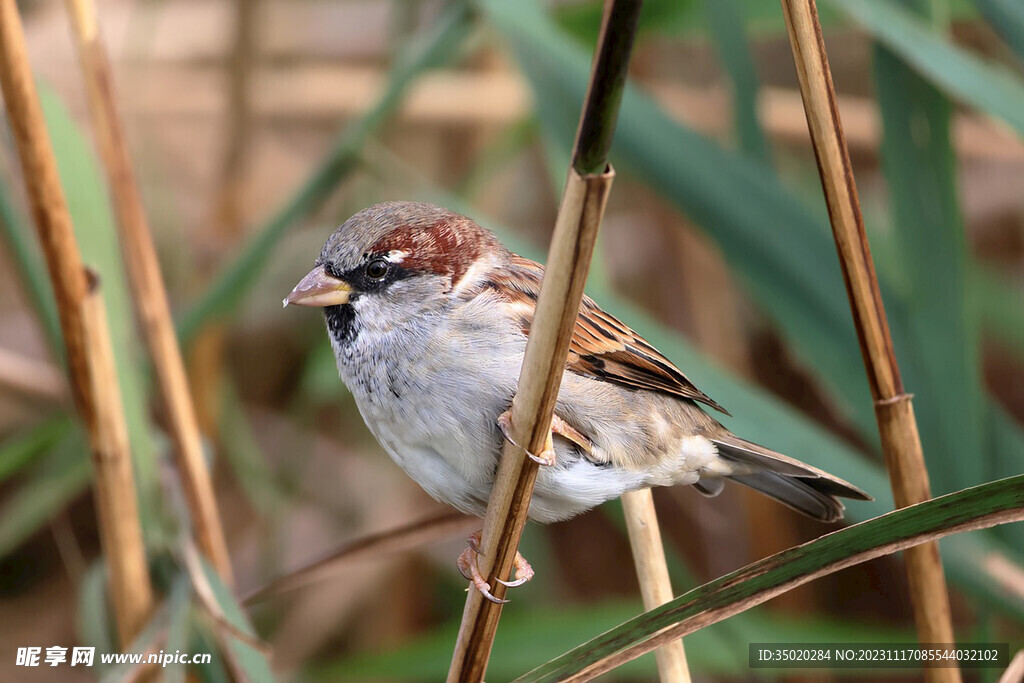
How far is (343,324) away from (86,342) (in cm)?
47

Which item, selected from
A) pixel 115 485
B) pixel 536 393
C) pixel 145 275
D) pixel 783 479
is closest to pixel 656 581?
pixel 783 479

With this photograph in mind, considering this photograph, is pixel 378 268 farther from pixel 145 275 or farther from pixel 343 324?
pixel 145 275

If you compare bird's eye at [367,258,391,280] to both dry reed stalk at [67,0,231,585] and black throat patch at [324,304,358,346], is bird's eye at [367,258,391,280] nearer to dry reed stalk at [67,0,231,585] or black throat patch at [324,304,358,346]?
black throat patch at [324,304,358,346]

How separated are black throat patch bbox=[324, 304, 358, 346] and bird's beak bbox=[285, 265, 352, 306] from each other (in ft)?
0.07

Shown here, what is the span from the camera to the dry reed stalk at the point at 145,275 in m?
1.60

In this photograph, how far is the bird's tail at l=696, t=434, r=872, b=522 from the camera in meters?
1.38

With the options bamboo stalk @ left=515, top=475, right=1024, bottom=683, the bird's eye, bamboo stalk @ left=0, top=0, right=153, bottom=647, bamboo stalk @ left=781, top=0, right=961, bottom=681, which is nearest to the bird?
the bird's eye

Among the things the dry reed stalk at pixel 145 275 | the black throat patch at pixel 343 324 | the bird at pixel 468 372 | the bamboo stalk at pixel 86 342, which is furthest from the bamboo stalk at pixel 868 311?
the dry reed stalk at pixel 145 275

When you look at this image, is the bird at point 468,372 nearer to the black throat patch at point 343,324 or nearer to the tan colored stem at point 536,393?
the black throat patch at point 343,324

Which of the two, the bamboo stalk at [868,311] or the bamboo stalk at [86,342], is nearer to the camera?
the bamboo stalk at [868,311]

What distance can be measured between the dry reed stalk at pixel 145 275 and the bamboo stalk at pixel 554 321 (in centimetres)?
88

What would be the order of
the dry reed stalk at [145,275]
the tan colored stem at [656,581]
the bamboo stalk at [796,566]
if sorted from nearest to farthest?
the bamboo stalk at [796,566] < the tan colored stem at [656,581] < the dry reed stalk at [145,275]

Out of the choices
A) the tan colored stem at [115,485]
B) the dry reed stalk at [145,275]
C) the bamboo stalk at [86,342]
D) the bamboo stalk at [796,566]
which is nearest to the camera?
the bamboo stalk at [796,566]

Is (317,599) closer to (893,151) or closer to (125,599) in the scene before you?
(125,599)
